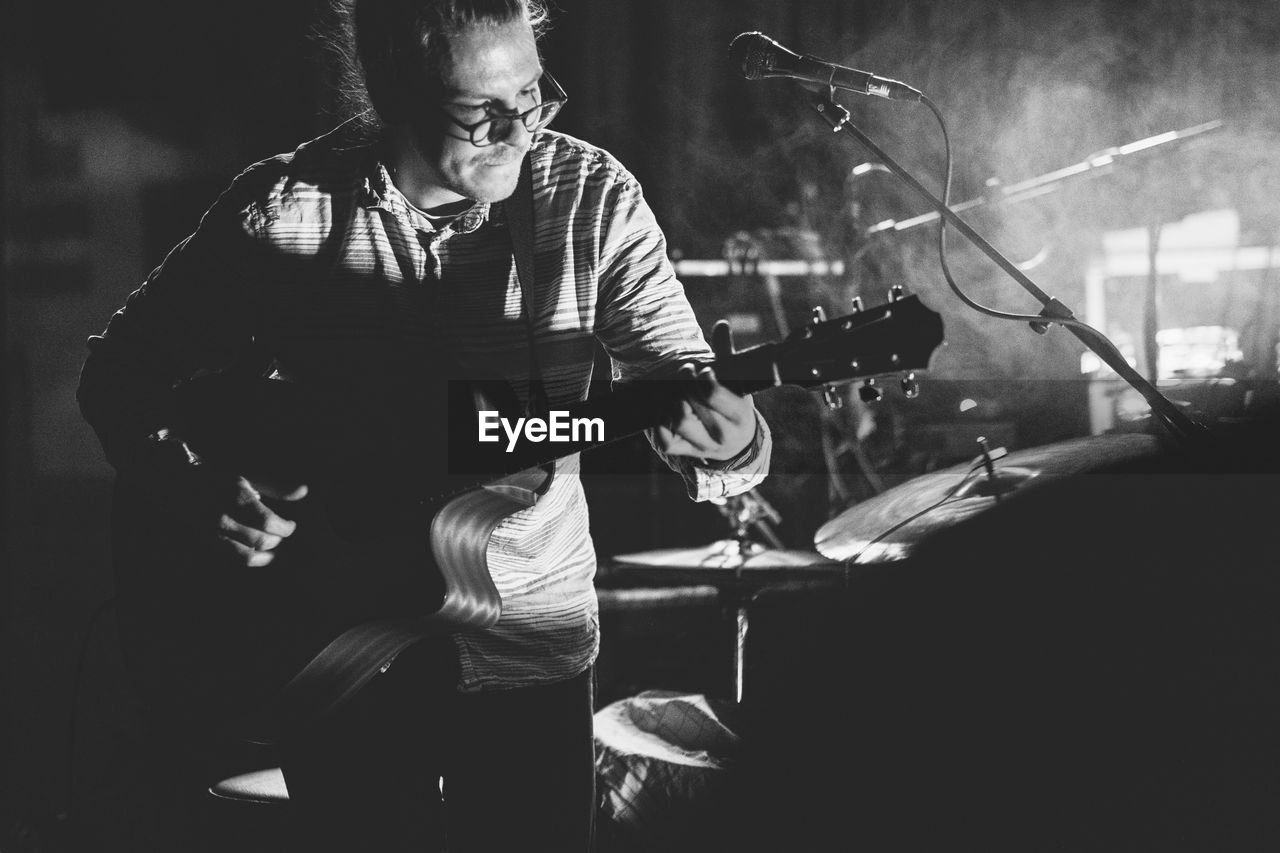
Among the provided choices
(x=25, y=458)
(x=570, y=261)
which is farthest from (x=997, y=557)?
(x=25, y=458)

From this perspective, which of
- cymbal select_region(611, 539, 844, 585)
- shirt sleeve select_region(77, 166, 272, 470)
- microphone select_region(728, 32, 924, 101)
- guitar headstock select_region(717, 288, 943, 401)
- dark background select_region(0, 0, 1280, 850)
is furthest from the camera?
dark background select_region(0, 0, 1280, 850)

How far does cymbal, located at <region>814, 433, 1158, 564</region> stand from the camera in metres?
1.23

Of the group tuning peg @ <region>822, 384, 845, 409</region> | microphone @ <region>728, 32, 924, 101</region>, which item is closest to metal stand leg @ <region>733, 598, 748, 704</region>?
tuning peg @ <region>822, 384, 845, 409</region>

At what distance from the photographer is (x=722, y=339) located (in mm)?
1110

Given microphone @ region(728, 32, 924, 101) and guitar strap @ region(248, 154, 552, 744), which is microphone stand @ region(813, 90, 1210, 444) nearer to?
microphone @ region(728, 32, 924, 101)

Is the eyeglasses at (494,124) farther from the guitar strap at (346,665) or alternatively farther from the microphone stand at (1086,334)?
the microphone stand at (1086,334)

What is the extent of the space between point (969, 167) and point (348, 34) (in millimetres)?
2135

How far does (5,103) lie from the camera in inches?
121

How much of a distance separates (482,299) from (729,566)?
1062mm

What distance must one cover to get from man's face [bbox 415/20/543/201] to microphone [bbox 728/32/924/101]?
395 millimetres

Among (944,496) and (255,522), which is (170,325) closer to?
(255,522)

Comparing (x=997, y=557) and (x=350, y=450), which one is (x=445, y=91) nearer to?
(x=350, y=450)

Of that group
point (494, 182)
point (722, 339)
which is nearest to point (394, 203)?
point (494, 182)

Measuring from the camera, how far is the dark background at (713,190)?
2.72 meters
